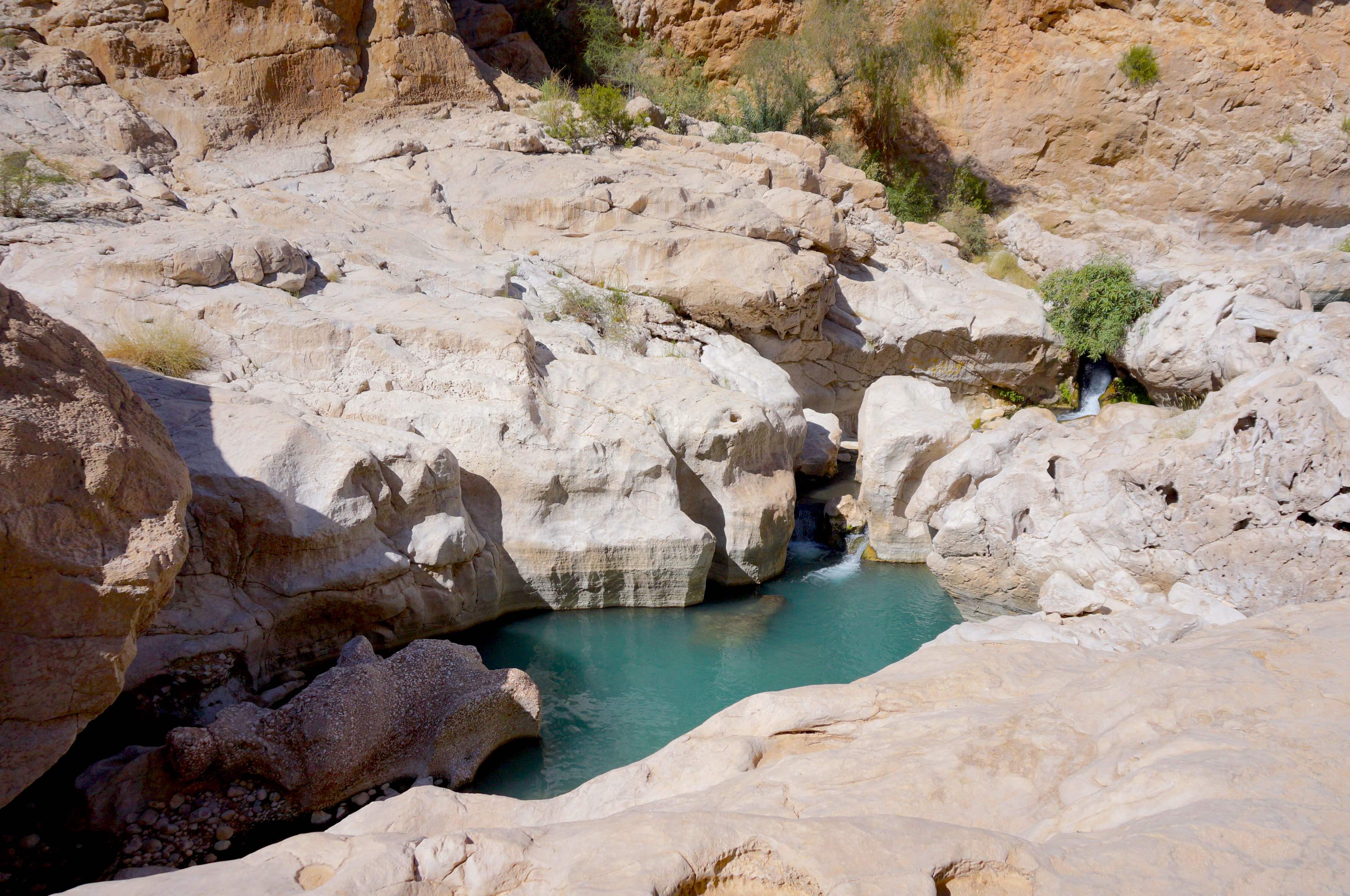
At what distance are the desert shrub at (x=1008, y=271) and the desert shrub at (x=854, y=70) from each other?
5.36 meters

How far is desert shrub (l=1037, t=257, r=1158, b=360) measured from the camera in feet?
53.0

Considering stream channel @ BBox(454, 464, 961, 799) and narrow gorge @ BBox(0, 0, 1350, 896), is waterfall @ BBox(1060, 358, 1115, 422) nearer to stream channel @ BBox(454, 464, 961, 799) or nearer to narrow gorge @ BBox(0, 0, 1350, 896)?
narrow gorge @ BBox(0, 0, 1350, 896)

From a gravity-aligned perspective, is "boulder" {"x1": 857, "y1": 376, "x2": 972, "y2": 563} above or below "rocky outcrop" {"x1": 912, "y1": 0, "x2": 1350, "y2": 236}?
below

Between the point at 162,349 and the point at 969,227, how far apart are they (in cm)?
1885

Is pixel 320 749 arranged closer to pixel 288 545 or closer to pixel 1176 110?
pixel 288 545

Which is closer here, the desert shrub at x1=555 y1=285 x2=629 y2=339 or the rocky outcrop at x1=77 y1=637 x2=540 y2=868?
the rocky outcrop at x1=77 y1=637 x2=540 y2=868

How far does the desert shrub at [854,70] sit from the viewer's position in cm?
2275

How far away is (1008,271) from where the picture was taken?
20.2 m

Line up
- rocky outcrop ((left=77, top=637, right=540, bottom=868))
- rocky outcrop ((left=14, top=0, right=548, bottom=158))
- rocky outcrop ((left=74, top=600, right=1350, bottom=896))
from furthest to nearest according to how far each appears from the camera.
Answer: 1. rocky outcrop ((left=14, top=0, right=548, bottom=158))
2. rocky outcrop ((left=77, top=637, right=540, bottom=868))
3. rocky outcrop ((left=74, top=600, right=1350, bottom=896))

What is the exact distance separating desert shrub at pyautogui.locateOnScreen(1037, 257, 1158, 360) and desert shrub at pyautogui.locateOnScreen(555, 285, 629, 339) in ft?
30.3

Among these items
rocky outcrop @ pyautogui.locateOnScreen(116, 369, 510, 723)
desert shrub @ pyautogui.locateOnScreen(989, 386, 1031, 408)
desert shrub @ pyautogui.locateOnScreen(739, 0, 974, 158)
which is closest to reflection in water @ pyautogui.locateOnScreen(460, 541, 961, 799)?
rocky outcrop @ pyautogui.locateOnScreen(116, 369, 510, 723)

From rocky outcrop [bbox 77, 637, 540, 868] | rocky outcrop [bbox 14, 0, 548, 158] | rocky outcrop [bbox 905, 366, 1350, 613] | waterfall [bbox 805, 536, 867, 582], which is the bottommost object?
Result: waterfall [bbox 805, 536, 867, 582]

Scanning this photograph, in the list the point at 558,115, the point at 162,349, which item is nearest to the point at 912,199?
the point at 558,115

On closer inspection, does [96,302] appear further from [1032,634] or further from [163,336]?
[1032,634]
